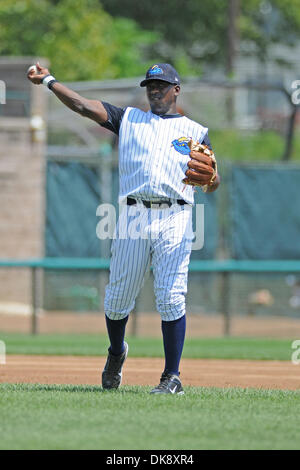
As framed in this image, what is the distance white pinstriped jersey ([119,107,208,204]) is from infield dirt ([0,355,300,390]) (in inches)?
79.6

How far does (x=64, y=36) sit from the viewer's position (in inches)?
1107

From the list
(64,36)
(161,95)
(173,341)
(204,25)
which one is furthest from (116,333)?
(204,25)

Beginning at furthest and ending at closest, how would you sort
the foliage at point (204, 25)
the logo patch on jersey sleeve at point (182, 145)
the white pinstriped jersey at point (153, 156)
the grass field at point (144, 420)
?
1. the foliage at point (204, 25)
2. the logo patch on jersey sleeve at point (182, 145)
3. the white pinstriped jersey at point (153, 156)
4. the grass field at point (144, 420)

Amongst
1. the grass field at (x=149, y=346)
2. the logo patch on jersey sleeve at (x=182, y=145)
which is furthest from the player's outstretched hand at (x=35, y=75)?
the grass field at (x=149, y=346)

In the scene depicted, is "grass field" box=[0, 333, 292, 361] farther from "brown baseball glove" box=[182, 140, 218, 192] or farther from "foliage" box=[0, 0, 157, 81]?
"foliage" box=[0, 0, 157, 81]

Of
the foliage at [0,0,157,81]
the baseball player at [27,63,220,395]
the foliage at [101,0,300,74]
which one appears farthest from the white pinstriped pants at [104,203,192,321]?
the foliage at [101,0,300,74]

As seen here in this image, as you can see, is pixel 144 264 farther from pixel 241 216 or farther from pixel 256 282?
pixel 241 216

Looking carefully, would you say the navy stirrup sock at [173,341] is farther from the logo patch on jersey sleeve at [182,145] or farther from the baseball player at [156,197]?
the logo patch on jersey sleeve at [182,145]

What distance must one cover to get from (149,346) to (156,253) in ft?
21.3

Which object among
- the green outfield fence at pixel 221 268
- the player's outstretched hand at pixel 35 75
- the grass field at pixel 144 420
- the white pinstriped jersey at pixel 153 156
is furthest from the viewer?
the green outfield fence at pixel 221 268

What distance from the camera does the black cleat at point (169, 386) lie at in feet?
20.1

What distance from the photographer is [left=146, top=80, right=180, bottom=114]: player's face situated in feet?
20.4

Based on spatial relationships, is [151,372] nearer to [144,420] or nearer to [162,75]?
[162,75]
